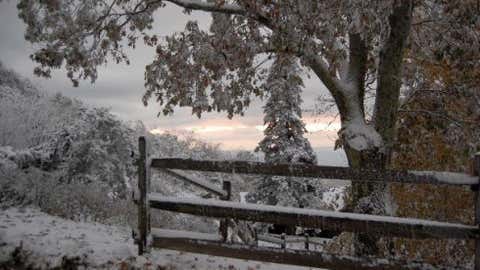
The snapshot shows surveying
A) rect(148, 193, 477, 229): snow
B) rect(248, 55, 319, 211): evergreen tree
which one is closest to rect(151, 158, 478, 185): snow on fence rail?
rect(148, 193, 477, 229): snow

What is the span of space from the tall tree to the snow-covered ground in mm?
2702

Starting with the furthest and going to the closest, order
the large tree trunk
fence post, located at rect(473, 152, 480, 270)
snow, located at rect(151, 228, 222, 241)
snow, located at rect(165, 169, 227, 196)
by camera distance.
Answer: the large tree trunk < snow, located at rect(165, 169, 227, 196) < snow, located at rect(151, 228, 222, 241) < fence post, located at rect(473, 152, 480, 270)

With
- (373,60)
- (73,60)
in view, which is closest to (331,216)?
(373,60)

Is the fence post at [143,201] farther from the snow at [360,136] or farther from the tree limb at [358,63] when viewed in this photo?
the tree limb at [358,63]

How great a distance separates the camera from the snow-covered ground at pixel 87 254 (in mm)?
5824

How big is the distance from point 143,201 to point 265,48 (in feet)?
15.1

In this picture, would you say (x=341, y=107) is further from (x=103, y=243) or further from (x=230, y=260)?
(x=103, y=243)

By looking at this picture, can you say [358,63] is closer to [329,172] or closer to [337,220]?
[329,172]

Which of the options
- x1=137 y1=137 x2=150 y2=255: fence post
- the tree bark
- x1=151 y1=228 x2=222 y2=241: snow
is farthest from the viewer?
the tree bark

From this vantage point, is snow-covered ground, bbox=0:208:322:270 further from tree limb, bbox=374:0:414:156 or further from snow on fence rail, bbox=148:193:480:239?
tree limb, bbox=374:0:414:156

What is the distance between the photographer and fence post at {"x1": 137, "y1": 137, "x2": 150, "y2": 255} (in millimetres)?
6230

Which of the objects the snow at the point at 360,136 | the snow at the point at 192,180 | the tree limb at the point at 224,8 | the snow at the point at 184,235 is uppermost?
the tree limb at the point at 224,8

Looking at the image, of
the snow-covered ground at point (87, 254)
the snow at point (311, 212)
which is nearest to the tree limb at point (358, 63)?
the snow-covered ground at point (87, 254)

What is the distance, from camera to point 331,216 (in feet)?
16.3
